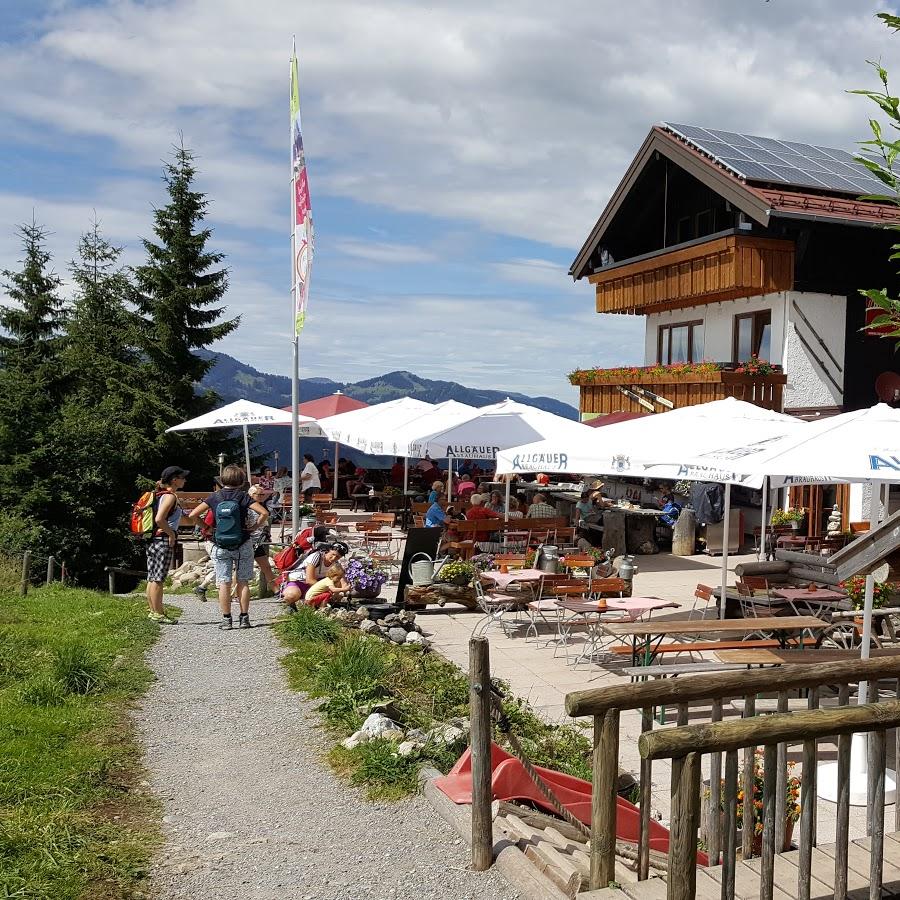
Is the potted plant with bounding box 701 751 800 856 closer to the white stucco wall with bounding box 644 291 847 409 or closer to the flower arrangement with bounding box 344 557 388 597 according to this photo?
the flower arrangement with bounding box 344 557 388 597

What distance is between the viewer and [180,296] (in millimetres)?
32406

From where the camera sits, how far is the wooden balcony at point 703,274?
71.1 ft

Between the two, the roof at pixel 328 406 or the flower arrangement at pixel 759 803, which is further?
the roof at pixel 328 406

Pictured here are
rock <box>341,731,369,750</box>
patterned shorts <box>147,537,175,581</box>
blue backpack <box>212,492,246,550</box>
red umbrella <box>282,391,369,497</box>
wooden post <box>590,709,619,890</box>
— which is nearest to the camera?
wooden post <box>590,709,619,890</box>

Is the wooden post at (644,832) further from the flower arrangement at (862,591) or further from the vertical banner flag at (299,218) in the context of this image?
the vertical banner flag at (299,218)

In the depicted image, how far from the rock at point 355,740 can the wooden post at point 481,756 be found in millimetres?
1862

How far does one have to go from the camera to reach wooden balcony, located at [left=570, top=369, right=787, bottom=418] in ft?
70.4

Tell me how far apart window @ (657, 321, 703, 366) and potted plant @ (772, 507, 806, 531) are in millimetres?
6768

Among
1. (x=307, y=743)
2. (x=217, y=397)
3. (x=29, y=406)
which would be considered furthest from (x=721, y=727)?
(x=217, y=397)

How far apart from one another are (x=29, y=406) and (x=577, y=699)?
28856 mm

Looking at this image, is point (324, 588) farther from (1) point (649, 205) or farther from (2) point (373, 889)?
(1) point (649, 205)

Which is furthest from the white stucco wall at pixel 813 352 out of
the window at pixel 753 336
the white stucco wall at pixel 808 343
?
the window at pixel 753 336

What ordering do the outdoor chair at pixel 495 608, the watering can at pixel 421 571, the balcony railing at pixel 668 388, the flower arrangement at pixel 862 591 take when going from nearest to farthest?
1. the flower arrangement at pixel 862 591
2. the outdoor chair at pixel 495 608
3. the watering can at pixel 421 571
4. the balcony railing at pixel 668 388

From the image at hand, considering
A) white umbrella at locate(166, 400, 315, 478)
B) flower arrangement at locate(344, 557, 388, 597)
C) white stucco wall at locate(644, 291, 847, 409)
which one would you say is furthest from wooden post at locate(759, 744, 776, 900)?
white stucco wall at locate(644, 291, 847, 409)
